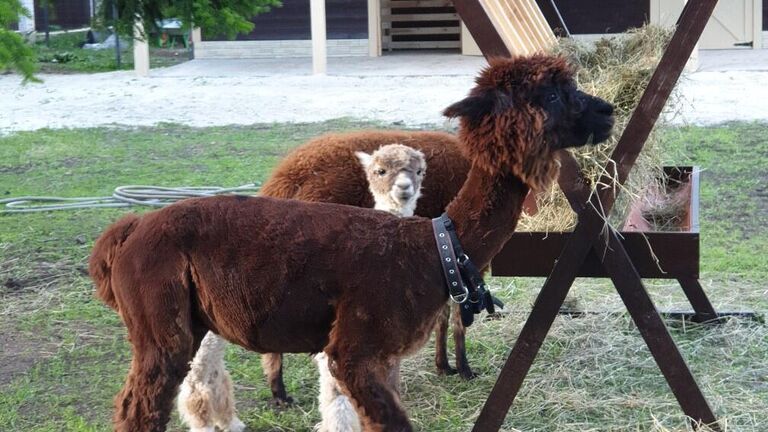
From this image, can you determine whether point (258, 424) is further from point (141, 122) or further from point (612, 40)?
point (141, 122)

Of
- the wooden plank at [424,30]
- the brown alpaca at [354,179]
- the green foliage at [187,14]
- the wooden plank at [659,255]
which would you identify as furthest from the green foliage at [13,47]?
the wooden plank at [424,30]

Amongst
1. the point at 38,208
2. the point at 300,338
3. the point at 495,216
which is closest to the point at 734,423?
the point at 495,216

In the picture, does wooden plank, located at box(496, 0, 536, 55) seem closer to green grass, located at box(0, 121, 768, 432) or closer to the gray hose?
green grass, located at box(0, 121, 768, 432)

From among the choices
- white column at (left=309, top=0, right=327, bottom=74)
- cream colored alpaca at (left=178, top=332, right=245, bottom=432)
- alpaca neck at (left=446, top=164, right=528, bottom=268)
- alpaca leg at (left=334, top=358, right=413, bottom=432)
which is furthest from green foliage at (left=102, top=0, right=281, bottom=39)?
white column at (left=309, top=0, right=327, bottom=74)

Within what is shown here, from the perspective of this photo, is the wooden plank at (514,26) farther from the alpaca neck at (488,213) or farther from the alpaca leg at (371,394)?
the alpaca leg at (371,394)

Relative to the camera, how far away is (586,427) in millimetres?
4398

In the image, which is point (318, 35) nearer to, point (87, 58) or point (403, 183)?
point (87, 58)

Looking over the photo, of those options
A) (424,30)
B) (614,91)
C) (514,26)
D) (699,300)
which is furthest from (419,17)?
(614,91)

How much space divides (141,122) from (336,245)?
10.8m

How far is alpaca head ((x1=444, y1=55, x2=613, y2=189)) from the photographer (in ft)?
10.9

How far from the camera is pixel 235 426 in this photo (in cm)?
439

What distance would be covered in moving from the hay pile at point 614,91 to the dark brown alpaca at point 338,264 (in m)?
0.80

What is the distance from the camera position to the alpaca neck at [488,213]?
3.42 metres

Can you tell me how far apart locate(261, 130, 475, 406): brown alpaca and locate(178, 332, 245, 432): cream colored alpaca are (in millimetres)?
496
